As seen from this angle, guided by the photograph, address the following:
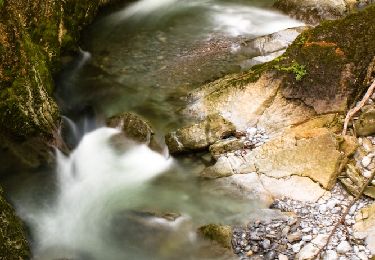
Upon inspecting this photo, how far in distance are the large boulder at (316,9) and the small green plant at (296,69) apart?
4.86 meters

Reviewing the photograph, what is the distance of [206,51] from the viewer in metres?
12.2

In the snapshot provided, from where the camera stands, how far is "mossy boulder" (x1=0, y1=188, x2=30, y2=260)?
6.68 meters

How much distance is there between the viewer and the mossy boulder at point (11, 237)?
21.9 feet

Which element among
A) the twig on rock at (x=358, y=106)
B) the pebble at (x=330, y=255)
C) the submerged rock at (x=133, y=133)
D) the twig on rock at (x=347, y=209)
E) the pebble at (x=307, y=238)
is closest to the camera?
the pebble at (x=330, y=255)

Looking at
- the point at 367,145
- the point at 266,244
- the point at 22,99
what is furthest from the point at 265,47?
the point at 22,99

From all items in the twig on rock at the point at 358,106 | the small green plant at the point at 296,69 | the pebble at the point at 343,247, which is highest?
the small green plant at the point at 296,69

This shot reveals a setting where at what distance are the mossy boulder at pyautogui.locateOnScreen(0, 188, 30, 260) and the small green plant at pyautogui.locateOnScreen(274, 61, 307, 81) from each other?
5.98 m

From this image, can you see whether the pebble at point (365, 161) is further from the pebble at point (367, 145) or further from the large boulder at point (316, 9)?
the large boulder at point (316, 9)

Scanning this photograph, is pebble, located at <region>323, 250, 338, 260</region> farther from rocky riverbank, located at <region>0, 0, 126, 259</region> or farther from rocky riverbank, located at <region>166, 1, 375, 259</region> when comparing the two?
rocky riverbank, located at <region>0, 0, 126, 259</region>

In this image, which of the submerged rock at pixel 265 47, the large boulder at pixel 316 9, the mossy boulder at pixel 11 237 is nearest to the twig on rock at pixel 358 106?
the submerged rock at pixel 265 47

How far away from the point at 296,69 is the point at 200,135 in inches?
96.7

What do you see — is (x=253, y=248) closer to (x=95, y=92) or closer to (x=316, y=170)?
(x=316, y=170)

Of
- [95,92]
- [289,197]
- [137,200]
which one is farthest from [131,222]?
[95,92]

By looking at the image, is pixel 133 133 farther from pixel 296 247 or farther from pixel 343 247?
pixel 343 247
